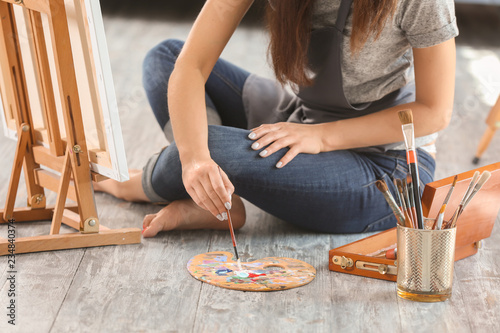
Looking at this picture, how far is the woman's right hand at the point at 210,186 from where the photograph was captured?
125cm

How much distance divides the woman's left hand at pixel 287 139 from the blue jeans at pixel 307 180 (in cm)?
2

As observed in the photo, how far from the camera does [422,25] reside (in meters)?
1.24

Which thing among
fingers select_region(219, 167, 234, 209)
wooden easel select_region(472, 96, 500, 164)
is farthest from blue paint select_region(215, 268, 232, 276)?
wooden easel select_region(472, 96, 500, 164)

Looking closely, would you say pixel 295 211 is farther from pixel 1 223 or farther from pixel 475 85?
pixel 475 85

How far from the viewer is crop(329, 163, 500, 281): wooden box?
1205 millimetres

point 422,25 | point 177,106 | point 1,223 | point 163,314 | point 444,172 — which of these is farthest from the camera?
point 444,172

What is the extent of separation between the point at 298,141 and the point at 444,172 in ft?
2.24

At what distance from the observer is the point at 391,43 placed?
1321 mm

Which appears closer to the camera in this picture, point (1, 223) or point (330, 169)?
point (330, 169)

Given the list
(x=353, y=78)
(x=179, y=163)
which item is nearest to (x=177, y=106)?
(x=179, y=163)

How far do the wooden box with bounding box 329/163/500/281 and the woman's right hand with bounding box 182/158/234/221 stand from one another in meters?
0.22

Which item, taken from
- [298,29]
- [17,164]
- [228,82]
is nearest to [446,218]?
[298,29]

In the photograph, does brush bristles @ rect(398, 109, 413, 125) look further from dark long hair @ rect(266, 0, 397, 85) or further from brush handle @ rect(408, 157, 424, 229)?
dark long hair @ rect(266, 0, 397, 85)

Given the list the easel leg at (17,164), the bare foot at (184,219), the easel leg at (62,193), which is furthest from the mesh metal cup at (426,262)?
the easel leg at (17,164)
